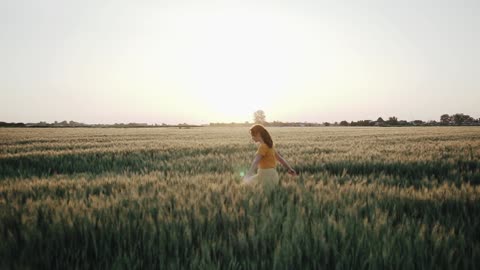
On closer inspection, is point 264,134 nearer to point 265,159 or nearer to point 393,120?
point 265,159

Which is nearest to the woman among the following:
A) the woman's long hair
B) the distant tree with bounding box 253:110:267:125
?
the woman's long hair

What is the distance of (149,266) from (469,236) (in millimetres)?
3108

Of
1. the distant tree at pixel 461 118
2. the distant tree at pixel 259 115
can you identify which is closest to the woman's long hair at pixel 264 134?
the distant tree at pixel 259 115

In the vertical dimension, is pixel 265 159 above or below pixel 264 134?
below

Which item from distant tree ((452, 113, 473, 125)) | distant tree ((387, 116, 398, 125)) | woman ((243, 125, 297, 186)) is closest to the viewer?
woman ((243, 125, 297, 186))

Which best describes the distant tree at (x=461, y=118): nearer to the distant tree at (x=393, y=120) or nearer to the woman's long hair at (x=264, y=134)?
the distant tree at (x=393, y=120)

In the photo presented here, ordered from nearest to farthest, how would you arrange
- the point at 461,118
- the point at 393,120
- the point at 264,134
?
the point at 264,134
the point at 393,120
the point at 461,118

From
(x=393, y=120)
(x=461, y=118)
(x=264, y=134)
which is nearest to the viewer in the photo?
(x=264, y=134)

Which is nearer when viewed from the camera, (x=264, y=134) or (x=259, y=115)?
(x=264, y=134)

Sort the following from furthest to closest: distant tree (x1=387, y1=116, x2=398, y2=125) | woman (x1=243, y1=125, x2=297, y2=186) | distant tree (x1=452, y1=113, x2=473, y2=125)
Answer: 1. distant tree (x1=452, y1=113, x2=473, y2=125)
2. distant tree (x1=387, y1=116, x2=398, y2=125)
3. woman (x1=243, y1=125, x2=297, y2=186)

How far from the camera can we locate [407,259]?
91.0 inches

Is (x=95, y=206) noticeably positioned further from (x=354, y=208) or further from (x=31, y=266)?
(x=354, y=208)

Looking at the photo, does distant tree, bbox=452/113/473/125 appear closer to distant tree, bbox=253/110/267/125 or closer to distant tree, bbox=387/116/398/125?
distant tree, bbox=387/116/398/125

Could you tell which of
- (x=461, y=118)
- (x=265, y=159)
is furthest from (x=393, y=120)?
(x=265, y=159)
